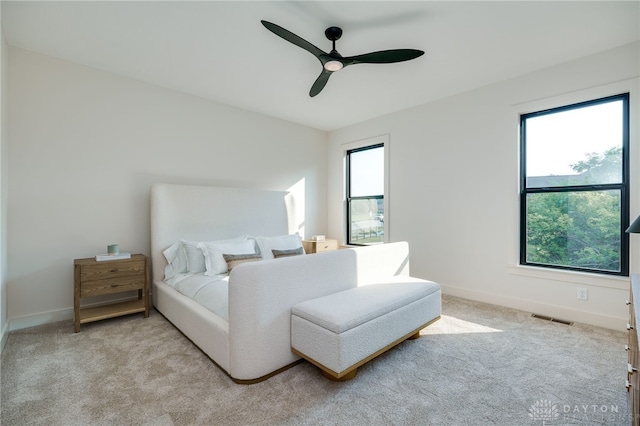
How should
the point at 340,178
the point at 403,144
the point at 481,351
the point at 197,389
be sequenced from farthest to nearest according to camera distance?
the point at 340,178 → the point at 403,144 → the point at 481,351 → the point at 197,389

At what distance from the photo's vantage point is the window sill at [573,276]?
2730 mm

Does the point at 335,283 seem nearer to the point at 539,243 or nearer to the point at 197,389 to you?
the point at 197,389

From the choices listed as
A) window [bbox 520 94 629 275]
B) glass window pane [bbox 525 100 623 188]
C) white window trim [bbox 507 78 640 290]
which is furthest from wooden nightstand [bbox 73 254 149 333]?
glass window pane [bbox 525 100 623 188]

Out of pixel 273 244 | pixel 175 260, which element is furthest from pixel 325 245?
pixel 175 260

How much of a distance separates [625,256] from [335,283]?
279cm

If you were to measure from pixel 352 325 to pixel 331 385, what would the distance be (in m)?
0.44

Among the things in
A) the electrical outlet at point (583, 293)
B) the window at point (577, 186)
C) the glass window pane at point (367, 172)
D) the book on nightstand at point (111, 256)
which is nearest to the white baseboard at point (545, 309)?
the electrical outlet at point (583, 293)

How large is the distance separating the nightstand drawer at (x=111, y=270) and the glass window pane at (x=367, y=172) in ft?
11.4

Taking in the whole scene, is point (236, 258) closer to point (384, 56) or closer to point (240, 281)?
point (240, 281)

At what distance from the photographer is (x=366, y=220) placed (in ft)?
16.5

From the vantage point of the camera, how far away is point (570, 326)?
2818mm

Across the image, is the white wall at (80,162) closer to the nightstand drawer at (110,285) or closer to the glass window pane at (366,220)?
the nightstand drawer at (110,285)

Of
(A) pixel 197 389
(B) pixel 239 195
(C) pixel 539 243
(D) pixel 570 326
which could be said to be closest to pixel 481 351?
(D) pixel 570 326

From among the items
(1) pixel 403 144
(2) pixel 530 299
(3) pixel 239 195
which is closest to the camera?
(2) pixel 530 299
